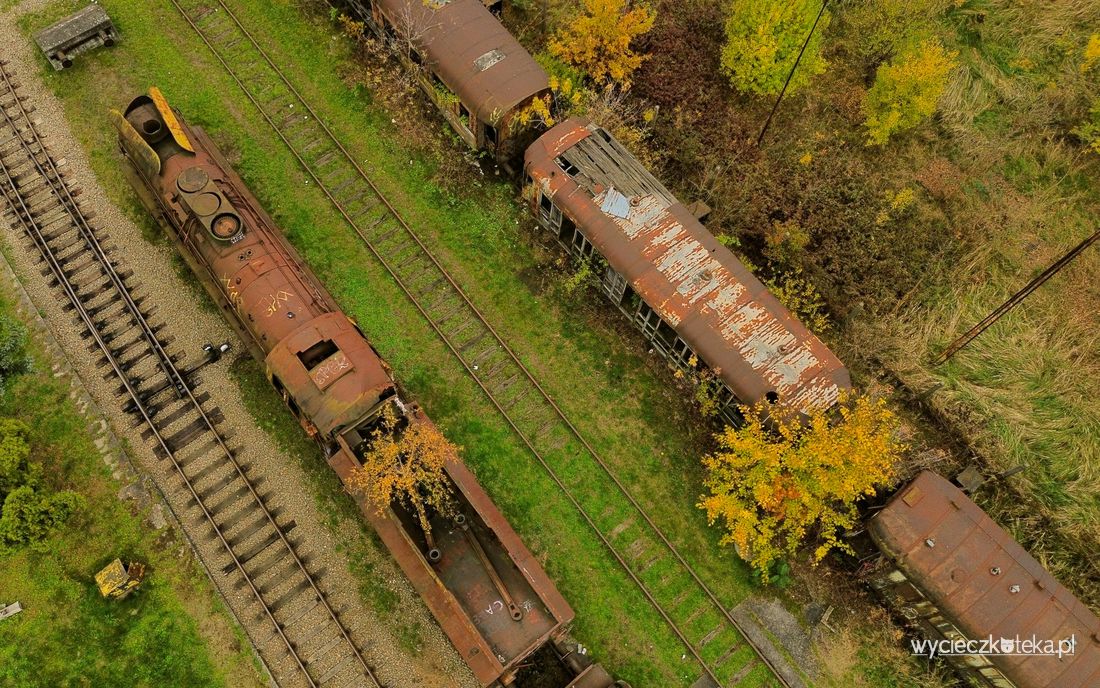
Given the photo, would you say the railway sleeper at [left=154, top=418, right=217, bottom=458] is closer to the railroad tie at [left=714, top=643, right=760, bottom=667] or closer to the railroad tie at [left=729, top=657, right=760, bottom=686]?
the railroad tie at [left=714, top=643, right=760, bottom=667]

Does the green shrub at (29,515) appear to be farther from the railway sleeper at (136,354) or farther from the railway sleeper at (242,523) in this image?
the railway sleeper at (242,523)

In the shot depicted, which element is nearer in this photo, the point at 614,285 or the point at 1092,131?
the point at 614,285

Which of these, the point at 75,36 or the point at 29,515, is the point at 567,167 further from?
the point at 75,36

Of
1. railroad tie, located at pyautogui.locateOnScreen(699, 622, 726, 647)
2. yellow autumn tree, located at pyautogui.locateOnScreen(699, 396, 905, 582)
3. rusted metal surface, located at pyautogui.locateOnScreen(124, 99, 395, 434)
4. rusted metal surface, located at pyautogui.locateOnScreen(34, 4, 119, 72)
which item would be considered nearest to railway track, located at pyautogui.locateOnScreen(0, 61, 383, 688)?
rusted metal surface, located at pyautogui.locateOnScreen(34, 4, 119, 72)

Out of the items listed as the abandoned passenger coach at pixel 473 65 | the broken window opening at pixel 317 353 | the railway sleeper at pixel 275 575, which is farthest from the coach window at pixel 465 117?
the railway sleeper at pixel 275 575

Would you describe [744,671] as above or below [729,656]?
below

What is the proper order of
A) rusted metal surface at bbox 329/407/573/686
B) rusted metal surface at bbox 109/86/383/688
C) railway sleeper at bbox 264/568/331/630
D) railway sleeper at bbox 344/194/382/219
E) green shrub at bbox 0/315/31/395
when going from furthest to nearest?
railway sleeper at bbox 344/194/382/219 → green shrub at bbox 0/315/31/395 → railway sleeper at bbox 264/568/331/630 → rusted metal surface at bbox 109/86/383/688 → rusted metal surface at bbox 329/407/573/686

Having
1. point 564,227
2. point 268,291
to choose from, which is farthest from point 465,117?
point 268,291
